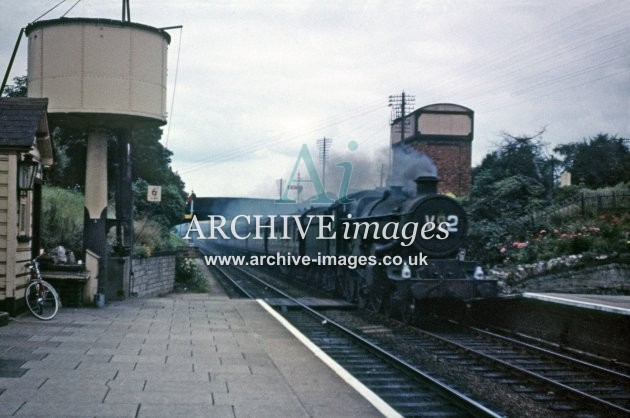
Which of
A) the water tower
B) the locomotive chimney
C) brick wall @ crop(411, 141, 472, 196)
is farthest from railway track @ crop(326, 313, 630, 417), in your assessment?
brick wall @ crop(411, 141, 472, 196)

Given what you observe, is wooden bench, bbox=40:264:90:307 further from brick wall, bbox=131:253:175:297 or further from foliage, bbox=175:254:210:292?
foliage, bbox=175:254:210:292

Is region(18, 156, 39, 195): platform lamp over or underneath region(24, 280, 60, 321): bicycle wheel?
over

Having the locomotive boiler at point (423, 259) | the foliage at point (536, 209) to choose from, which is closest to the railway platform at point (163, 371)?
the locomotive boiler at point (423, 259)

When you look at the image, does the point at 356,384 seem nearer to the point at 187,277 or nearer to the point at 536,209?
the point at 187,277

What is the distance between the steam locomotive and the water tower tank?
5.52 metres

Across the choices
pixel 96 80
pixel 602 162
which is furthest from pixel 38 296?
pixel 602 162

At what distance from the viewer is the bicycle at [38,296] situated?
12.0 m

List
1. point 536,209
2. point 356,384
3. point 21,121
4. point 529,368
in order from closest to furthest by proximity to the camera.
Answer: point 356,384, point 529,368, point 21,121, point 536,209

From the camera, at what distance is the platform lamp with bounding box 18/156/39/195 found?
478 inches

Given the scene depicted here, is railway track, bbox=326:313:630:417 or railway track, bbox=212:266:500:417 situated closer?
railway track, bbox=212:266:500:417

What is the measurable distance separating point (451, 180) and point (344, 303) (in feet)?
76.0

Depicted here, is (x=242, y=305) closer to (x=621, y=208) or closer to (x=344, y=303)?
(x=344, y=303)

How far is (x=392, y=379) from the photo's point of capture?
8898 millimetres

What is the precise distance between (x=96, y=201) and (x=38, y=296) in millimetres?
3698
